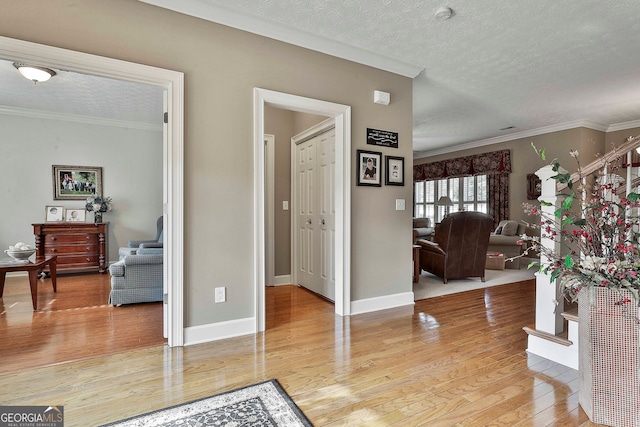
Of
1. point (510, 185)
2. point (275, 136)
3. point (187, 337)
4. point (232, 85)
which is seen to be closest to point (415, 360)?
point (187, 337)

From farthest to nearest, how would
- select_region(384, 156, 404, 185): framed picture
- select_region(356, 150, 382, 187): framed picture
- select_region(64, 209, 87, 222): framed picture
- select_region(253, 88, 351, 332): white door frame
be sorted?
1. select_region(64, 209, 87, 222): framed picture
2. select_region(384, 156, 404, 185): framed picture
3. select_region(356, 150, 382, 187): framed picture
4. select_region(253, 88, 351, 332): white door frame

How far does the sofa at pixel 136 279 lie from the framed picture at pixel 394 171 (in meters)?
2.66

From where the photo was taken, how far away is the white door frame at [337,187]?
2652mm

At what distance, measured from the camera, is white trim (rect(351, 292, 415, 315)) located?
317cm

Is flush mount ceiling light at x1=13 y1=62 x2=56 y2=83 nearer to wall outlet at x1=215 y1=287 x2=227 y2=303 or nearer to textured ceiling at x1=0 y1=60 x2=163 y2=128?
textured ceiling at x1=0 y1=60 x2=163 y2=128

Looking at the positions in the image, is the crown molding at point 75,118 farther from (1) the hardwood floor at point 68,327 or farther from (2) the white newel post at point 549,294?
(2) the white newel post at point 549,294

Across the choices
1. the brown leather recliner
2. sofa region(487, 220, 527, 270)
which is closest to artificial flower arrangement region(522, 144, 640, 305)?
the brown leather recliner

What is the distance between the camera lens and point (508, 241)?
5930 millimetres

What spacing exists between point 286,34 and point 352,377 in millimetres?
2724

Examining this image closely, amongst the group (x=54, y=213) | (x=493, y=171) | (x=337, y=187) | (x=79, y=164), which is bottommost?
(x=54, y=213)

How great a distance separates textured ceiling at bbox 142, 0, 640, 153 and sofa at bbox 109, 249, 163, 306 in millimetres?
2521

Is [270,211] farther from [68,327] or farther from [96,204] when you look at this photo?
[96,204]

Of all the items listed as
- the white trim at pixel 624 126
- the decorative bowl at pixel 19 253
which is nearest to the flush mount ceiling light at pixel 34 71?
the decorative bowl at pixel 19 253

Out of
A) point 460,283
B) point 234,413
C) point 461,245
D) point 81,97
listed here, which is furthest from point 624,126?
point 81,97
